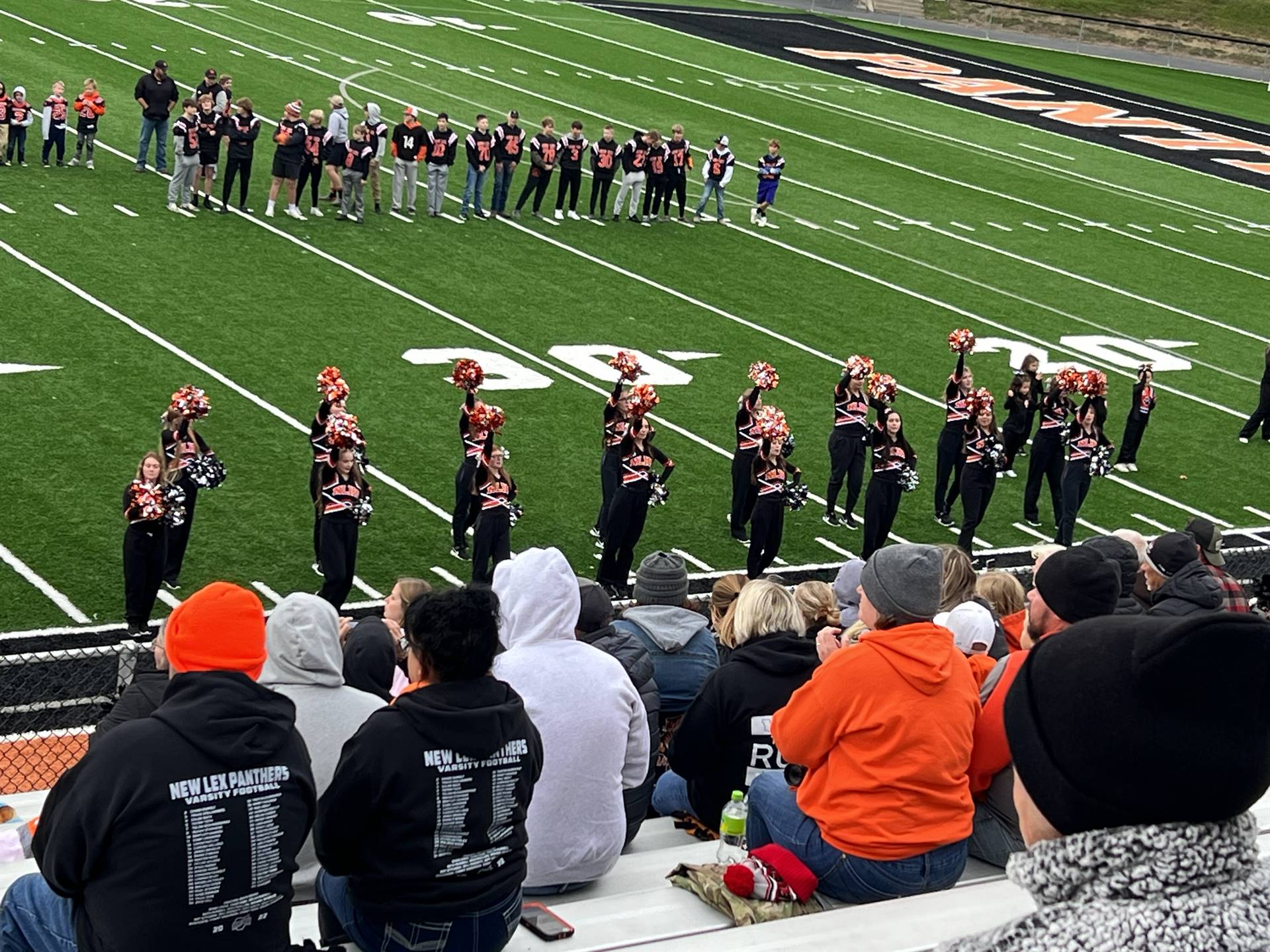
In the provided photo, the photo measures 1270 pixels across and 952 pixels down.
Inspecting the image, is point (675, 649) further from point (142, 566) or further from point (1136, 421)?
point (1136, 421)

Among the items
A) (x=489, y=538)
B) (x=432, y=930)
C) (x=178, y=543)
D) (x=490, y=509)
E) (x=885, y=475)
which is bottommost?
(x=178, y=543)

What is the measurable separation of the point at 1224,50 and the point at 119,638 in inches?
1997

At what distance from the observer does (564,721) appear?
4898 mm

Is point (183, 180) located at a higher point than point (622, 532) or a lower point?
higher

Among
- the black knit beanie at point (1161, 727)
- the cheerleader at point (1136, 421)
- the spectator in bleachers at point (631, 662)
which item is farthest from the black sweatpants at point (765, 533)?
the black knit beanie at point (1161, 727)

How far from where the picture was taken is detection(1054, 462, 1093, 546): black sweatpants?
52.0ft

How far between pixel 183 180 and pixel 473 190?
435cm

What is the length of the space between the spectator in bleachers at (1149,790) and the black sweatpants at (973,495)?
13.8 metres

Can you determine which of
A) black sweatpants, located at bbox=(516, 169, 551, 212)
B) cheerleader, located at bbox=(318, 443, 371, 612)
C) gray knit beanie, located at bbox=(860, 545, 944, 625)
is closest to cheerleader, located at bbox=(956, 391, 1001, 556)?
cheerleader, located at bbox=(318, 443, 371, 612)

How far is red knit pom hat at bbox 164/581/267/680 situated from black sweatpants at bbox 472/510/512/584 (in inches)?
358

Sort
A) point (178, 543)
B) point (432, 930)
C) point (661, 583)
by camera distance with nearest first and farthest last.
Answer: point (432, 930) → point (661, 583) → point (178, 543)

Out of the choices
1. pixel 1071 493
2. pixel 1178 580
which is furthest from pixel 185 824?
pixel 1071 493

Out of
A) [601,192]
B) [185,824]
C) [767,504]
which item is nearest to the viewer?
[185,824]

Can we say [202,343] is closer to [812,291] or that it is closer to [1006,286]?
[812,291]
